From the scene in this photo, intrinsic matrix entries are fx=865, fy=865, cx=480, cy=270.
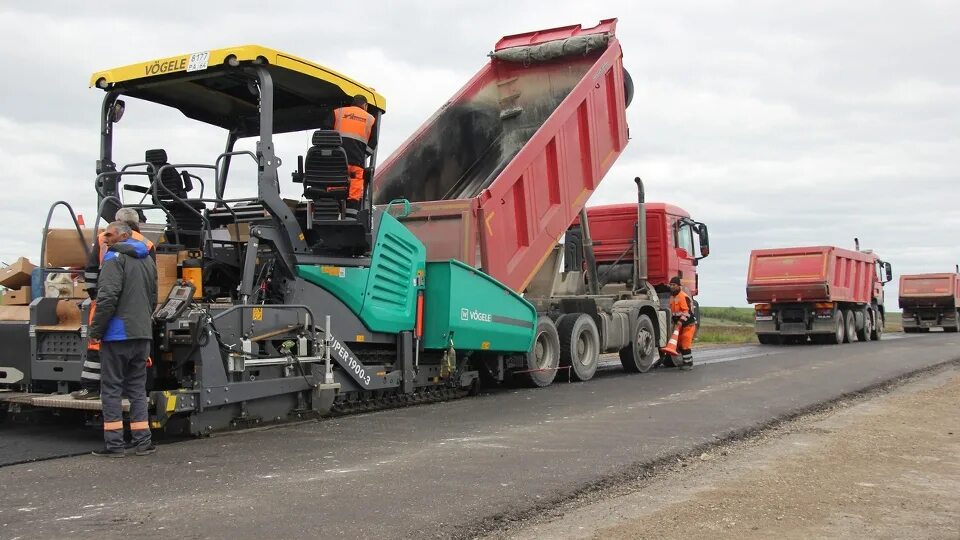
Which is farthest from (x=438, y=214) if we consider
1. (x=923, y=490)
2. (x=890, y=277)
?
(x=890, y=277)

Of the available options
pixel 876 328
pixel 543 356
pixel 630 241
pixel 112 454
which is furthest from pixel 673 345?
pixel 876 328

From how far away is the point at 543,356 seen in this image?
10.6 metres

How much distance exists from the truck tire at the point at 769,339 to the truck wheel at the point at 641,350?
10.3m

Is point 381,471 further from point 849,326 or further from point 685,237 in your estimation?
point 849,326

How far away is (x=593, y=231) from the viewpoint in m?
13.9

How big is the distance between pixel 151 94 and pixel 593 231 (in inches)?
315

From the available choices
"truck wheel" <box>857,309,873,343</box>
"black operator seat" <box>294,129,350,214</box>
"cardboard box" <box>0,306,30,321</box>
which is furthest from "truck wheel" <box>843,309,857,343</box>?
"cardboard box" <box>0,306,30,321</box>

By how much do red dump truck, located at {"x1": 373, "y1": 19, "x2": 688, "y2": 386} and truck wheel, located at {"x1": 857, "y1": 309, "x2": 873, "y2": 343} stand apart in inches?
546

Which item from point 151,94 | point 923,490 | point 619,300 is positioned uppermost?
point 151,94

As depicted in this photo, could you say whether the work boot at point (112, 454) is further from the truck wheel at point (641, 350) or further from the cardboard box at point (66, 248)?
the truck wheel at point (641, 350)

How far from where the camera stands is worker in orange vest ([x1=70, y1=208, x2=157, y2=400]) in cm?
597

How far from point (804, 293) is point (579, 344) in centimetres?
1206

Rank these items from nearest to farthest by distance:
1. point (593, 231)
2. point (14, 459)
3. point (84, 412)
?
point (14, 459) < point (84, 412) < point (593, 231)

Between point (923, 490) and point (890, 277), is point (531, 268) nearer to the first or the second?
point (923, 490)
